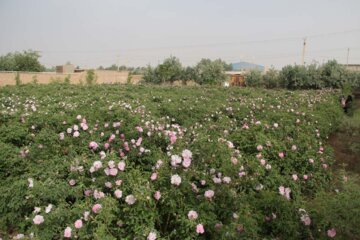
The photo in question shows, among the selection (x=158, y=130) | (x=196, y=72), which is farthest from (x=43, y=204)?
(x=196, y=72)

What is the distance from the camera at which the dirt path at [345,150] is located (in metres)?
5.05

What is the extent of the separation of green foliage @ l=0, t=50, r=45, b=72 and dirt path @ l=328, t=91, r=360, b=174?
4410cm

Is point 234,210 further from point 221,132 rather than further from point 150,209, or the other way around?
point 221,132

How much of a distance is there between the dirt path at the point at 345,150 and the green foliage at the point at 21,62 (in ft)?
145

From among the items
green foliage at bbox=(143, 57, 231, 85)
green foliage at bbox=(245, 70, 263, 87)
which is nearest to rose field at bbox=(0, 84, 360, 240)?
green foliage at bbox=(245, 70, 263, 87)

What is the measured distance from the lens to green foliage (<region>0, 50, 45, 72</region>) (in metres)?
42.5

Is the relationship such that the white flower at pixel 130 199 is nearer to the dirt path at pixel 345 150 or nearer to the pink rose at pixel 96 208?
the pink rose at pixel 96 208

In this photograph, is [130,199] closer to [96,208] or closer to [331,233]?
[96,208]

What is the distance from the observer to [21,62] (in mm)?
43000

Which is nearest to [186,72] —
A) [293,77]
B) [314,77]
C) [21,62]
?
[293,77]

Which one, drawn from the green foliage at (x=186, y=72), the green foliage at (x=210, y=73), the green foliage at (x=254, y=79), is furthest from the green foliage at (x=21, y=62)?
the green foliage at (x=254, y=79)

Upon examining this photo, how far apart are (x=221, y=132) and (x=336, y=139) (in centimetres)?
381

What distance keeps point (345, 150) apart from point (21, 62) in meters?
46.0

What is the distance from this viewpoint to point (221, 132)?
4.38 metres
